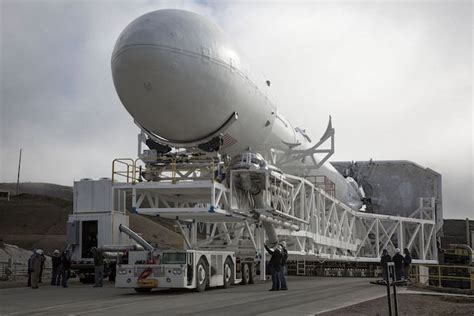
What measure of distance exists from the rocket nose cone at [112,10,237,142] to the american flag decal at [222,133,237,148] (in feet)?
3.18

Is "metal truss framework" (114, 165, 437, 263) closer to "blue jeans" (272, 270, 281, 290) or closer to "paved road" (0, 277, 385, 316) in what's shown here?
"blue jeans" (272, 270, 281, 290)

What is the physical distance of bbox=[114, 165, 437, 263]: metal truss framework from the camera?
57.8ft

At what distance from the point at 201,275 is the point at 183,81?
5.24 meters

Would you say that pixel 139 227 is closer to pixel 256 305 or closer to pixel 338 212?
pixel 338 212

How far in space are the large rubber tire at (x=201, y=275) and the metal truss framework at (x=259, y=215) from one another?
141cm

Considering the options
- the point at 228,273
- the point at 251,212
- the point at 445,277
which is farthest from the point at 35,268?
the point at 445,277

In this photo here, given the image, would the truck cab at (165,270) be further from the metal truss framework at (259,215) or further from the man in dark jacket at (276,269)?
the man in dark jacket at (276,269)

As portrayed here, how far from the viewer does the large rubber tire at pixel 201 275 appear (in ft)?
53.6

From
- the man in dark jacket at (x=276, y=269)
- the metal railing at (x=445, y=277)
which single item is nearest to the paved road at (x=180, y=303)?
the man in dark jacket at (x=276, y=269)

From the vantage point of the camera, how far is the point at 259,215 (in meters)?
19.2

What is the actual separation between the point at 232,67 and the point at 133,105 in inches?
114

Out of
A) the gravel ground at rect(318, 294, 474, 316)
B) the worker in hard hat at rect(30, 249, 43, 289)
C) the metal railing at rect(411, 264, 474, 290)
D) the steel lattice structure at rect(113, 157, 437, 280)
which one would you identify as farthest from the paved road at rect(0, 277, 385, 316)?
the metal railing at rect(411, 264, 474, 290)

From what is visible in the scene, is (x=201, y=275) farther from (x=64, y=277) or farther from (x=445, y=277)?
(x=445, y=277)

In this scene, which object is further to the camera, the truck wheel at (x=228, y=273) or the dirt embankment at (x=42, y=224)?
the dirt embankment at (x=42, y=224)
